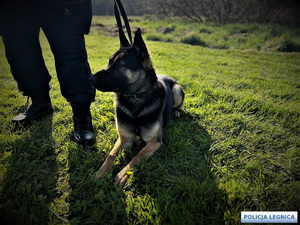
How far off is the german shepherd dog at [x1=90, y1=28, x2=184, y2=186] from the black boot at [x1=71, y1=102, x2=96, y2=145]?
16.4 inches

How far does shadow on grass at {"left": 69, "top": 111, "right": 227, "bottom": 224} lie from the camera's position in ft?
5.03

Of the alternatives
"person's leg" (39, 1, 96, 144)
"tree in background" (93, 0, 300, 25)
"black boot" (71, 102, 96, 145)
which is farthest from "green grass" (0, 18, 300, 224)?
"tree in background" (93, 0, 300, 25)

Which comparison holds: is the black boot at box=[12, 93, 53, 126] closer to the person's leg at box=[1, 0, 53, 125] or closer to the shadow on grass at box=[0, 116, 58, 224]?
the person's leg at box=[1, 0, 53, 125]

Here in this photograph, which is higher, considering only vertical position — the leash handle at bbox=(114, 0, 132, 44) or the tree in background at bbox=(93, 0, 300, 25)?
the tree in background at bbox=(93, 0, 300, 25)

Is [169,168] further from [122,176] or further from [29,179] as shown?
[29,179]

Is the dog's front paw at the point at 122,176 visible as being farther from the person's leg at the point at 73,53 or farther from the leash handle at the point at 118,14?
the leash handle at the point at 118,14

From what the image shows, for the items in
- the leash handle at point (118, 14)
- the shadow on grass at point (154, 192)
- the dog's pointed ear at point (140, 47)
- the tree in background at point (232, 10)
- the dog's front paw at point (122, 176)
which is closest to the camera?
the shadow on grass at point (154, 192)

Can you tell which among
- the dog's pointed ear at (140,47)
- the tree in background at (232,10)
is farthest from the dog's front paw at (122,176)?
the tree in background at (232,10)

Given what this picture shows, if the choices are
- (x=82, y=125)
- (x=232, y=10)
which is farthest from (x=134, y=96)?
(x=232, y=10)

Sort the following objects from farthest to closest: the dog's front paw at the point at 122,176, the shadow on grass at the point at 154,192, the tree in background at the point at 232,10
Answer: the tree in background at the point at 232,10 → the dog's front paw at the point at 122,176 → the shadow on grass at the point at 154,192

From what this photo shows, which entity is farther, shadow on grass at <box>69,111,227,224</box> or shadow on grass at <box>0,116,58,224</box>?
shadow on grass at <box>69,111,227,224</box>

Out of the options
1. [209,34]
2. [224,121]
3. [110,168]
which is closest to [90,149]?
[110,168]

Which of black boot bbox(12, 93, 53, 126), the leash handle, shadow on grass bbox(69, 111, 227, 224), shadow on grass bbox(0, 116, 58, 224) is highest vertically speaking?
the leash handle

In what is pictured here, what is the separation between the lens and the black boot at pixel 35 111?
2.63 metres
